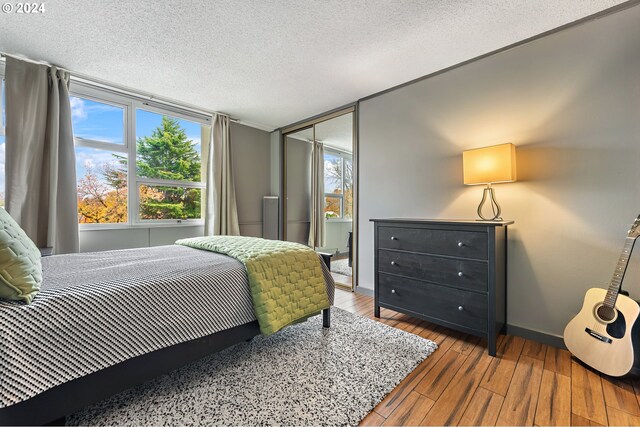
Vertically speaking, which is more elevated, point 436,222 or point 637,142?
point 637,142

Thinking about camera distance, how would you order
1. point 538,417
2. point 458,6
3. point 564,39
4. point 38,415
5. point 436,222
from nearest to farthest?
point 38,415
point 538,417
point 458,6
point 564,39
point 436,222

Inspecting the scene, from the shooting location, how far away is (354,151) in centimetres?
325

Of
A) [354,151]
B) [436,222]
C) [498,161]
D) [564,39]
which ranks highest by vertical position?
[564,39]

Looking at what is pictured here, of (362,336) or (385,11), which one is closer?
(385,11)

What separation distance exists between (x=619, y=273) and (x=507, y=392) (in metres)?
0.98

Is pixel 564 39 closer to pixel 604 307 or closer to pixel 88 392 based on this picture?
pixel 604 307

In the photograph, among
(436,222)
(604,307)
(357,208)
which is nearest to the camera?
(604,307)

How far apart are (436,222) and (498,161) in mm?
619

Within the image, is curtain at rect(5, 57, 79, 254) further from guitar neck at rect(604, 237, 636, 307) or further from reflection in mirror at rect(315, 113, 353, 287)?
guitar neck at rect(604, 237, 636, 307)

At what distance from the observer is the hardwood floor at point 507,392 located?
125 centimetres

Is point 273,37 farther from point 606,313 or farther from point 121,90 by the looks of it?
point 606,313

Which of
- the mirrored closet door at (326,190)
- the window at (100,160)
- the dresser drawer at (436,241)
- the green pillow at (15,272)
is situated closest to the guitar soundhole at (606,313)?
the dresser drawer at (436,241)

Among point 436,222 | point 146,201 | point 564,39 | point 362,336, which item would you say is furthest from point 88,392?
point 564,39

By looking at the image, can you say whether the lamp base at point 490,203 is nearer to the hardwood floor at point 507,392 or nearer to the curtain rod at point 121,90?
the hardwood floor at point 507,392
